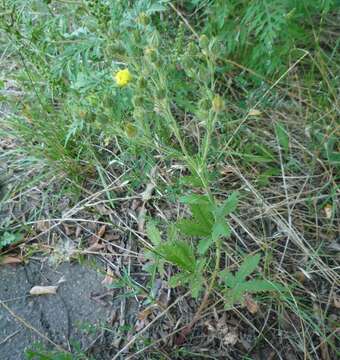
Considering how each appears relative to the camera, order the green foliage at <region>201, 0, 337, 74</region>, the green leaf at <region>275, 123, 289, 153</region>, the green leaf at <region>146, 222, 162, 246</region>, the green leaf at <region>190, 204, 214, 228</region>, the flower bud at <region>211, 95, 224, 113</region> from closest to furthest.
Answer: the flower bud at <region>211, 95, 224, 113</region> < the green leaf at <region>190, 204, 214, 228</region> < the green leaf at <region>146, 222, 162, 246</region> < the green foliage at <region>201, 0, 337, 74</region> < the green leaf at <region>275, 123, 289, 153</region>

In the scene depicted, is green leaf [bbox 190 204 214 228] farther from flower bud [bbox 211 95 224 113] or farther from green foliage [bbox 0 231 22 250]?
green foliage [bbox 0 231 22 250]

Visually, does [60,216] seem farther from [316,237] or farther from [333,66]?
[333,66]

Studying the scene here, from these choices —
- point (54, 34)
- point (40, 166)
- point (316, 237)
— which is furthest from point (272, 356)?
point (54, 34)

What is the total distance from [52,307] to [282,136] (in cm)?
93

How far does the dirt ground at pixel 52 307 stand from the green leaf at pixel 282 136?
74 centimetres

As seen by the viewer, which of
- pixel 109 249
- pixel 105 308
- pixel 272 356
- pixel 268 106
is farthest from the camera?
pixel 268 106

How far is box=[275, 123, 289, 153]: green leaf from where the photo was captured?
1.82 meters

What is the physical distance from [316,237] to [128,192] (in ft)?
2.08

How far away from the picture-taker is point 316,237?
166 cm

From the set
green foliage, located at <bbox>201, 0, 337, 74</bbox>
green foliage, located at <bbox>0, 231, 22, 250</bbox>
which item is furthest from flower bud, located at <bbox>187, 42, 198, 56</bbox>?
green foliage, located at <bbox>0, 231, 22, 250</bbox>

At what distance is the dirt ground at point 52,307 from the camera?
1577mm

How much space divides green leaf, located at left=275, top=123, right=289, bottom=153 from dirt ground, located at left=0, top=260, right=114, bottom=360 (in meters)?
0.74

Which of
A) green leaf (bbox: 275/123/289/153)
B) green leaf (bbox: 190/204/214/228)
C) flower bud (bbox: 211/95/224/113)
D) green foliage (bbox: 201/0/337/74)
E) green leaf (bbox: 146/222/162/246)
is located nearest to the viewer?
flower bud (bbox: 211/95/224/113)

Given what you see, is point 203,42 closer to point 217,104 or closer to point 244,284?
point 217,104
